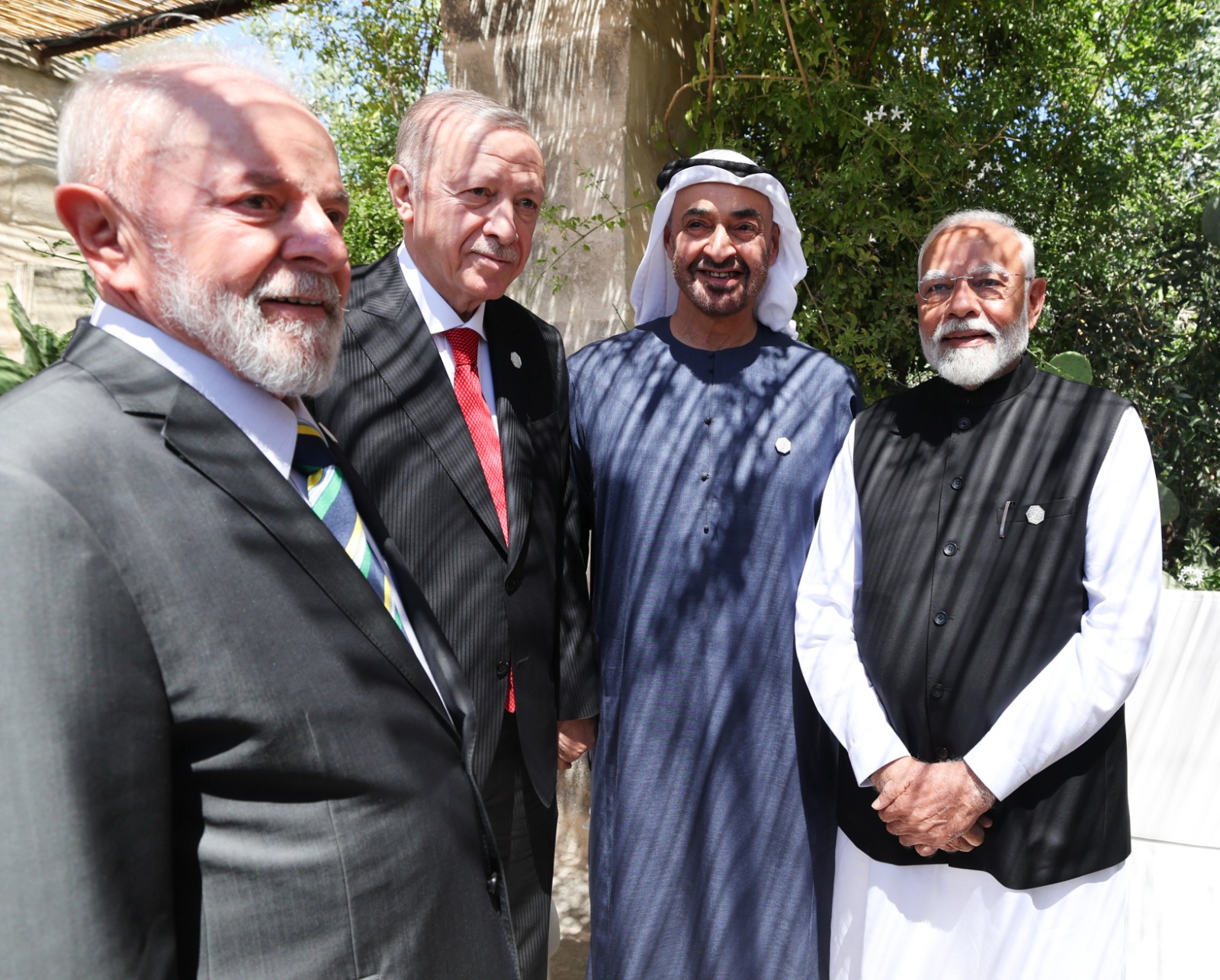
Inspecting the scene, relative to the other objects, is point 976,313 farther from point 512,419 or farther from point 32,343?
point 32,343

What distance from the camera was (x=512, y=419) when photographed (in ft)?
7.26

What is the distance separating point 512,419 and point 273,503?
3.76 ft

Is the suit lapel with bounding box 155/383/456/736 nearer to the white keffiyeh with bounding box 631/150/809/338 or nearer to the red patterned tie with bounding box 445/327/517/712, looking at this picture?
the red patterned tie with bounding box 445/327/517/712

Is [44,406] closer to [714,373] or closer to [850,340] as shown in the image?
[714,373]

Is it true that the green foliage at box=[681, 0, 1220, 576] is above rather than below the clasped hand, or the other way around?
above

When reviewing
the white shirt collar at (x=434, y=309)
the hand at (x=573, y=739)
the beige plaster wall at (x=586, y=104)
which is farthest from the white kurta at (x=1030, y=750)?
the beige plaster wall at (x=586, y=104)

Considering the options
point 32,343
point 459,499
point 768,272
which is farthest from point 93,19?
point 459,499

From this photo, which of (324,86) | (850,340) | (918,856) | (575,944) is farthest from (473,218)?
(324,86)

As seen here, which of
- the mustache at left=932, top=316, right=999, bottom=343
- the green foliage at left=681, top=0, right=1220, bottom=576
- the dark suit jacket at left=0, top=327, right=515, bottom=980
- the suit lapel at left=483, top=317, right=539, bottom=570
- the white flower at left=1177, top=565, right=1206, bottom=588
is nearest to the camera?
the dark suit jacket at left=0, top=327, right=515, bottom=980

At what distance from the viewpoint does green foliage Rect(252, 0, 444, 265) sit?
534 centimetres

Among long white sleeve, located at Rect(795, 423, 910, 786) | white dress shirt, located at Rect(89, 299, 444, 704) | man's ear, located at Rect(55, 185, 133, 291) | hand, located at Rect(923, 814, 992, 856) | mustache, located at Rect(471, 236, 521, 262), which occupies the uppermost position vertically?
mustache, located at Rect(471, 236, 521, 262)

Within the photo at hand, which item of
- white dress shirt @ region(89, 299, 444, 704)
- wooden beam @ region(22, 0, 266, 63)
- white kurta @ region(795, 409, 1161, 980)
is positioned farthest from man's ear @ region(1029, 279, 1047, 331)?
wooden beam @ region(22, 0, 266, 63)

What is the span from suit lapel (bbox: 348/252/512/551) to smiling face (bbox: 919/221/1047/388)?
3.70 ft

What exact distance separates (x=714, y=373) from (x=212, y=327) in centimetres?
169
